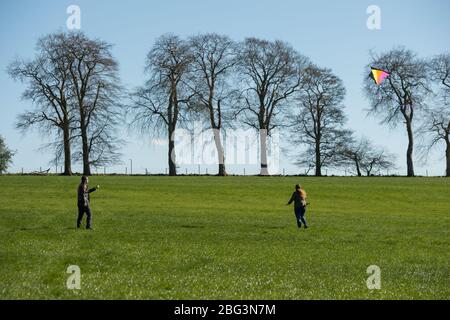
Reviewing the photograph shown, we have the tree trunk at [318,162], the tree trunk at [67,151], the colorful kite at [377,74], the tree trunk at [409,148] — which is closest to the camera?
the colorful kite at [377,74]

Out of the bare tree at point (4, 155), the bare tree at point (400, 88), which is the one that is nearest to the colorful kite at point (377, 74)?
the bare tree at point (400, 88)

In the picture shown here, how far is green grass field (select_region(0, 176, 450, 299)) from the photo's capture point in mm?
15445

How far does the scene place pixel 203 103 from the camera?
70438 millimetres

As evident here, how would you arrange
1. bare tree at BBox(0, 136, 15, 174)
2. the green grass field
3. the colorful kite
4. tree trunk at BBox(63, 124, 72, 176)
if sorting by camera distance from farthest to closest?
bare tree at BBox(0, 136, 15, 174), tree trunk at BBox(63, 124, 72, 176), the colorful kite, the green grass field

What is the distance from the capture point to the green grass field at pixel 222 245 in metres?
15.4

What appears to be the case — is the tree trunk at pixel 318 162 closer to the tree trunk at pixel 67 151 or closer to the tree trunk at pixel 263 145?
the tree trunk at pixel 263 145

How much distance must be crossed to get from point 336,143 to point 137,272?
6468cm

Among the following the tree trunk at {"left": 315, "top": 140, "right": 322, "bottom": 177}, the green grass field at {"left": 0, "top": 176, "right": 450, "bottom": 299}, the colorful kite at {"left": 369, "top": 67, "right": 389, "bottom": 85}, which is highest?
the colorful kite at {"left": 369, "top": 67, "right": 389, "bottom": 85}

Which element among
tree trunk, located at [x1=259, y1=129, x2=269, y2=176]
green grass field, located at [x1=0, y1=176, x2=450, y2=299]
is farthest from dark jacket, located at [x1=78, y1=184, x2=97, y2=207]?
tree trunk, located at [x1=259, y1=129, x2=269, y2=176]

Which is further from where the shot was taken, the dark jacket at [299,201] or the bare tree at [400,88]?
the bare tree at [400,88]

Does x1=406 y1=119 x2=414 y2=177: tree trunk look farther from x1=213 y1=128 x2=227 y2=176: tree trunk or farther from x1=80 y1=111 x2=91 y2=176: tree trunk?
x1=80 y1=111 x2=91 y2=176: tree trunk

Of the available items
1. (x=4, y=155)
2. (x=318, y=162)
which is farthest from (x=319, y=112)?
(x=4, y=155)
